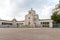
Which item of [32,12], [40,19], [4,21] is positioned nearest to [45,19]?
[40,19]

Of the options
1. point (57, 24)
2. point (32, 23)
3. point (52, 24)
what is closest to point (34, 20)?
point (32, 23)

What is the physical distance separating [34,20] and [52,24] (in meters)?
8.25

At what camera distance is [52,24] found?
5759cm

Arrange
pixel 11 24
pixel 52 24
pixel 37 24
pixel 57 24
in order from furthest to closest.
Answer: pixel 11 24 → pixel 37 24 → pixel 52 24 → pixel 57 24

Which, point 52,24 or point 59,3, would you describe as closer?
point 52,24

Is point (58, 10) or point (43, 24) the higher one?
point (58, 10)

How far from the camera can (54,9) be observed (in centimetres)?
6400

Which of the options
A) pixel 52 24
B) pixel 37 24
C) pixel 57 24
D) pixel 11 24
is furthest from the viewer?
pixel 11 24

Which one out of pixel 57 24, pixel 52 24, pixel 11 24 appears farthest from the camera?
pixel 11 24

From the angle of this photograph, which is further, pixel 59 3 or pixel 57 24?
pixel 59 3

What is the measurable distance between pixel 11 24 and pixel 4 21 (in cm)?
361

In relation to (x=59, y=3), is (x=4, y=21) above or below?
below

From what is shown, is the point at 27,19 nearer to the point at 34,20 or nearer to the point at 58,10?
the point at 34,20

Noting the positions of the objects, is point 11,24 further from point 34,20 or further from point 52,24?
point 52,24
